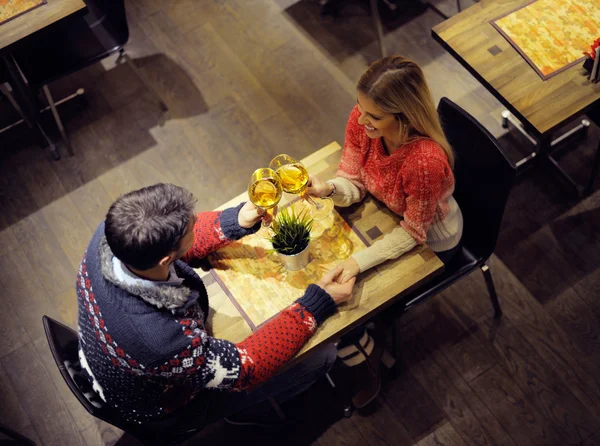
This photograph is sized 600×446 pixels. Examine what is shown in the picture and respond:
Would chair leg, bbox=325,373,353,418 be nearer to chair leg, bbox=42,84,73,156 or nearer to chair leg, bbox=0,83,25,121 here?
chair leg, bbox=42,84,73,156

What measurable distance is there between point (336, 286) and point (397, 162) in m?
0.48

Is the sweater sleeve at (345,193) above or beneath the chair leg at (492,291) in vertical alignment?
above

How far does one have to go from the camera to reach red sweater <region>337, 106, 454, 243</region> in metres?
2.03

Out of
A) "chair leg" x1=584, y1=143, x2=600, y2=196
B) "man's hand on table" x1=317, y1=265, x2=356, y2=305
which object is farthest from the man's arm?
"chair leg" x1=584, y1=143, x2=600, y2=196

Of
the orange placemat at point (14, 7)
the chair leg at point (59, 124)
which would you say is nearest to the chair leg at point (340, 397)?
the chair leg at point (59, 124)

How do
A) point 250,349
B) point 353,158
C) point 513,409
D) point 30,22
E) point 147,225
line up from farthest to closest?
point 30,22 → point 513,409 → point 353,158 → point 250,349 → point 147,225

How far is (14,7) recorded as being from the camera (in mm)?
2953

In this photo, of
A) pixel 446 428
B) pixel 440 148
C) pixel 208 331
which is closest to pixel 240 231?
pixel 208 331

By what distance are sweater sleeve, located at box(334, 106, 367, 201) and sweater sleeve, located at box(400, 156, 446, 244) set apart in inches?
7.8

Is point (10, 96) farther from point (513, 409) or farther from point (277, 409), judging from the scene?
point (513, 409)

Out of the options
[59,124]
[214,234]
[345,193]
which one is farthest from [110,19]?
[345,193]

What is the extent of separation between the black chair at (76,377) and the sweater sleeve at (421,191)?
1150mm

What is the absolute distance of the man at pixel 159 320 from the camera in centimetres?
175

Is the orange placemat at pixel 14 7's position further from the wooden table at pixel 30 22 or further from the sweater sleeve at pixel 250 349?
the sweater sleeve at pixel 250 349
